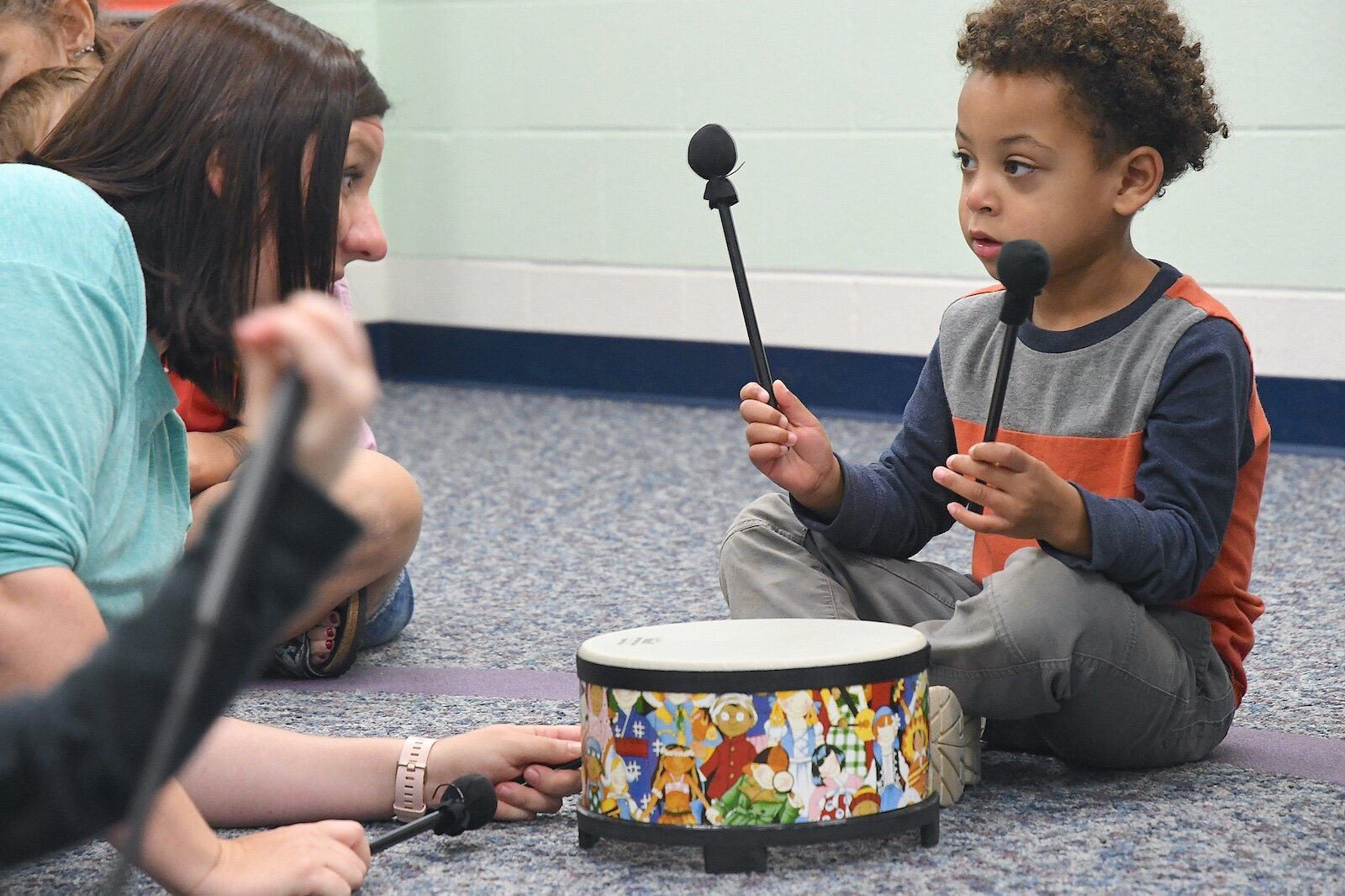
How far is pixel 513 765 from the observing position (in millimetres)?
959

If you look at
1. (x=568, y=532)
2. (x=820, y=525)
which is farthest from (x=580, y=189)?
(x=820, y=525)

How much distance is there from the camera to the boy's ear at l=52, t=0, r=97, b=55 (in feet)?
5.05

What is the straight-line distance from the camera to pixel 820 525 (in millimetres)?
1093

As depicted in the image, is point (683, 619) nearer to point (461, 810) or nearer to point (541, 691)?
point (541, 691)

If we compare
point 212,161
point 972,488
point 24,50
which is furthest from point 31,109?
point 972,488

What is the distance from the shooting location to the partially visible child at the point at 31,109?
1.29m

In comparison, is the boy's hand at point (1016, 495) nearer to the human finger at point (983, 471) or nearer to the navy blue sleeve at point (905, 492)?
the human finger at point (983, 471)

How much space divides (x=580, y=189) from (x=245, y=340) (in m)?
2.40

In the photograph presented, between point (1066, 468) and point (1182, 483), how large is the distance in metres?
0.09

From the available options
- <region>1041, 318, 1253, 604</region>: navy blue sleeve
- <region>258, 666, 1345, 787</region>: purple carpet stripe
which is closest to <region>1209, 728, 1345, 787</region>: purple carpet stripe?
<region>258, 666, 1345, 787</region>: purple carpet stripe

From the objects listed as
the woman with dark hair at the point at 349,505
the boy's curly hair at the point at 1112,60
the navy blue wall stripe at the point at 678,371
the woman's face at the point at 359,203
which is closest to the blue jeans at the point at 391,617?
the woman with dark hair at the point at 349,505

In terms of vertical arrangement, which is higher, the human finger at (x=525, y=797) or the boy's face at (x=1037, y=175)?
the boy's face at (x=1037, y=175)

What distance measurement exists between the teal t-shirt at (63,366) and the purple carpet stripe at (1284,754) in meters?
0.71

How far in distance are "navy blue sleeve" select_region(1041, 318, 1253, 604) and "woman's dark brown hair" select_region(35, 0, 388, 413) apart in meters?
0.48
